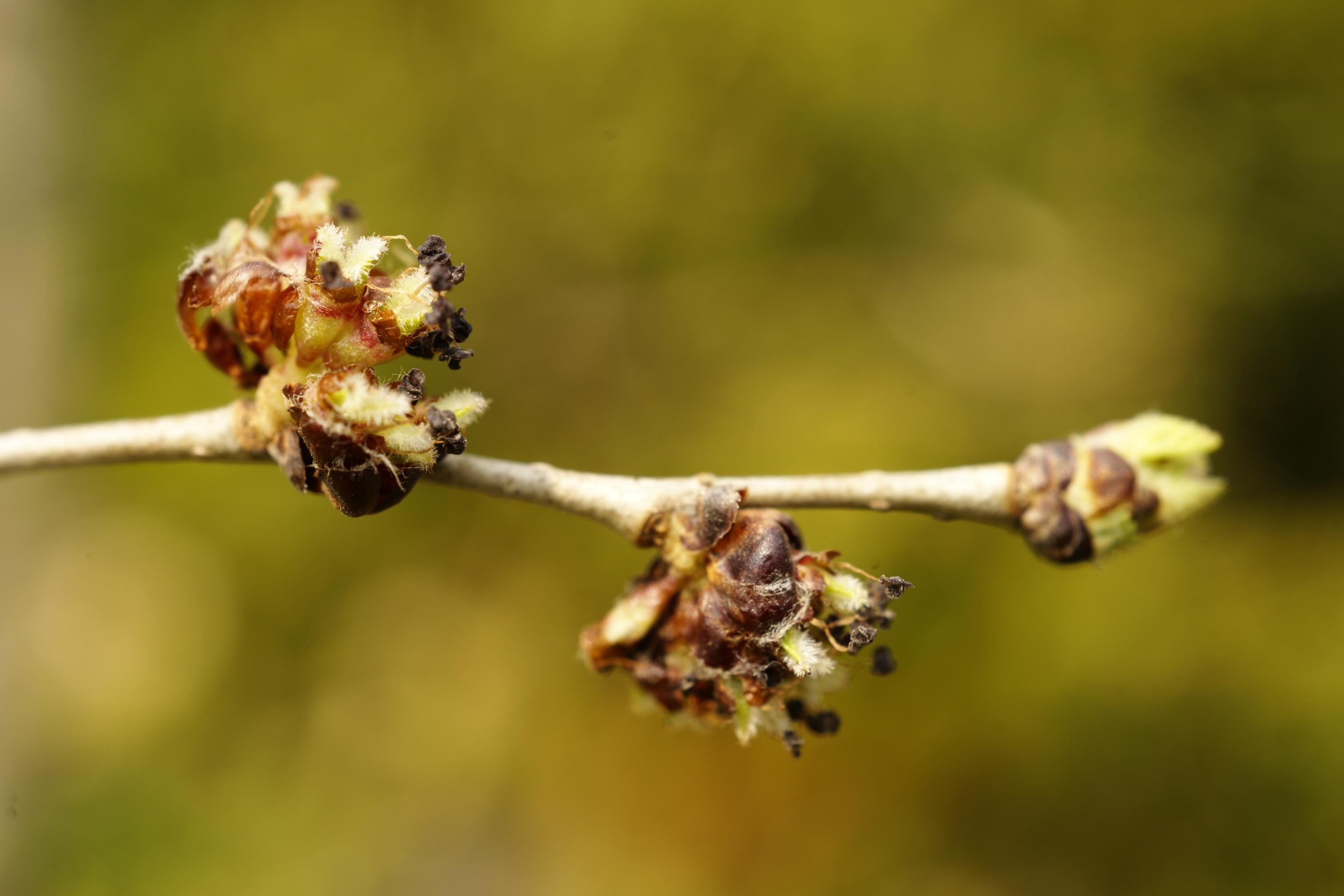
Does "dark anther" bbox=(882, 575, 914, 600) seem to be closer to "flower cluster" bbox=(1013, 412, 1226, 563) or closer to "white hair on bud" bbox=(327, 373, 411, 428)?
"flower cluster" bbox=(1013, 412, 1226, 563)

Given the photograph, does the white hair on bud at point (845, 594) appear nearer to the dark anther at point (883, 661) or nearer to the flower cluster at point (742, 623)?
the flower cluster at point (742, 623)

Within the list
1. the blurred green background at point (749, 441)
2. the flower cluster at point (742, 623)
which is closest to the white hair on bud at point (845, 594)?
the flower cluster at point (742, 623)

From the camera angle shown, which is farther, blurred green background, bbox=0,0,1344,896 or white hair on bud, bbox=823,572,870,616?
blurred green background, bbox=0,0,1344,896

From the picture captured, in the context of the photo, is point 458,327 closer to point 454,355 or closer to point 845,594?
point 454,355

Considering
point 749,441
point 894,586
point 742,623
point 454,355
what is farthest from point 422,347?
point 749,441

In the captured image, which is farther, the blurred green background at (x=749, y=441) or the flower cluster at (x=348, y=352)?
the blurred green background at (x=749, y=441)

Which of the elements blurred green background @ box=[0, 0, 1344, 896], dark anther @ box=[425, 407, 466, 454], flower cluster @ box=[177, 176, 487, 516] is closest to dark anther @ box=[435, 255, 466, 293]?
flower cluster @ box=[177, 176, 487, 516]
